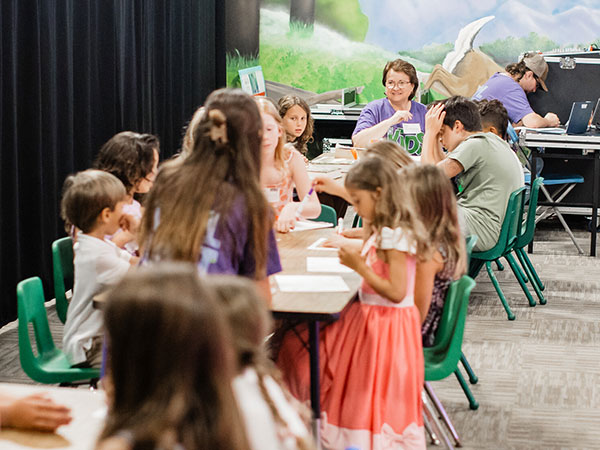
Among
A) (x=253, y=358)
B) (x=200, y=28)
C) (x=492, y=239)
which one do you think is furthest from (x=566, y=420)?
(x=200, y=28)

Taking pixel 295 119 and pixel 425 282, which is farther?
pixel 295 119

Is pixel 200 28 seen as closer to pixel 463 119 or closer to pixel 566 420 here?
pixel 463 119

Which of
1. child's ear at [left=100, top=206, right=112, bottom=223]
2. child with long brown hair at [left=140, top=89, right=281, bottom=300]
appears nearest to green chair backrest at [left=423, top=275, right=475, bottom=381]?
child with long brown hair at [left=140, top=89, right=281, bottom=300]

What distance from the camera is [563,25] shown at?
883cm

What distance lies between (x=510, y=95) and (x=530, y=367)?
3.89m

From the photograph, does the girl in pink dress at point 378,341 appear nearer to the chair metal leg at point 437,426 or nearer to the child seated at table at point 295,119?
the chair metal leg at point 437,426

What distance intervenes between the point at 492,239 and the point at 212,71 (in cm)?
516

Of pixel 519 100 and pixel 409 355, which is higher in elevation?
pixel 519 100

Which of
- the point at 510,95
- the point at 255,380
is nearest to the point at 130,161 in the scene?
the point at 255,380

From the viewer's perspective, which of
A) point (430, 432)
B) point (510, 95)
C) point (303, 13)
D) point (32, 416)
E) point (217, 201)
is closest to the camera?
point (32, 416)

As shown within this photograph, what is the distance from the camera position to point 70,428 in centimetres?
140

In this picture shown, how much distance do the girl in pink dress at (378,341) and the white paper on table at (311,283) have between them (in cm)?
8

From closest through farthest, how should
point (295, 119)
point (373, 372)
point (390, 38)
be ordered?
point (373, 372), point (295, 119), point (390, 38)

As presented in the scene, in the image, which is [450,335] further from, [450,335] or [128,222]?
[128,222]
